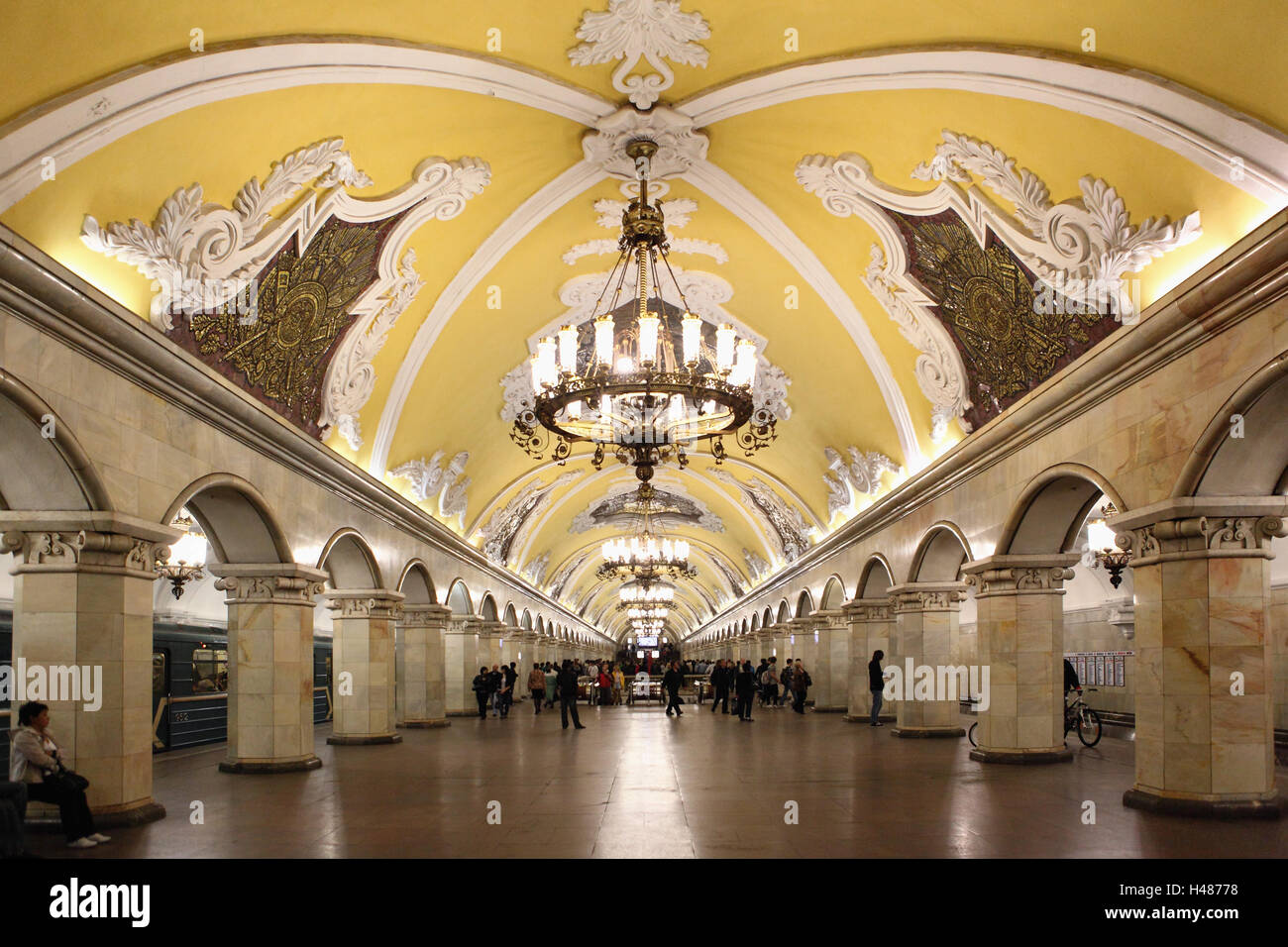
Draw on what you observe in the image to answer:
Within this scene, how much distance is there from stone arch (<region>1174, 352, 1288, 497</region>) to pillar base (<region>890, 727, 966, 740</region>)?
26.3 feet

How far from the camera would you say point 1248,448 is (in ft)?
25.3

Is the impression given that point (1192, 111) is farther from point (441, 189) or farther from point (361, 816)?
point (361, 816)

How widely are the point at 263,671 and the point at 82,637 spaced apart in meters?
3.57

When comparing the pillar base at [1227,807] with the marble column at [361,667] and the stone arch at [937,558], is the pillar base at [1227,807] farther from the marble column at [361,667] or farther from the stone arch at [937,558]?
the marble column at [361,667]

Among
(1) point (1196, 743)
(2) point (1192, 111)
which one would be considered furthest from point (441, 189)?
(1) point (1196, 743)

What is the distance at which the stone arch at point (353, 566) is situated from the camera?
14.7 m

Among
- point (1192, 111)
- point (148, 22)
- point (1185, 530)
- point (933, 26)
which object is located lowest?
A: point (1185, 530)

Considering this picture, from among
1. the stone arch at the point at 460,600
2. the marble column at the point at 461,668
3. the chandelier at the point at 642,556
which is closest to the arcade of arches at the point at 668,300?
the stone arch at the point at 460,600

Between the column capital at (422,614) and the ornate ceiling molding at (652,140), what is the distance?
34.1ft

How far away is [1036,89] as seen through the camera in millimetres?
8008

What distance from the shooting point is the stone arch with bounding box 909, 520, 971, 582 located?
47.8 feet

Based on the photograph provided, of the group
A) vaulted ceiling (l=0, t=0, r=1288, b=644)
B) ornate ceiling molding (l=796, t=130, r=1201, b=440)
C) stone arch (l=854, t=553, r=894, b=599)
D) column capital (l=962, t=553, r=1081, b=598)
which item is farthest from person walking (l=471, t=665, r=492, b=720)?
ornate ceiling molding (l=796, t=130, r=1201, b=440)

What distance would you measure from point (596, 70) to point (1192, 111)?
471 cm

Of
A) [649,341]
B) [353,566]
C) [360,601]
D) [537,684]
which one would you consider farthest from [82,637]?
[537,684]
